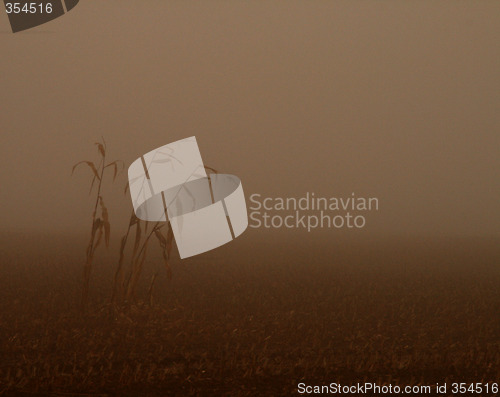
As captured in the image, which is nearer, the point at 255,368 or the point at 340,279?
the point at 255,368

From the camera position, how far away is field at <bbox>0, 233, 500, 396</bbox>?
12.8 ft

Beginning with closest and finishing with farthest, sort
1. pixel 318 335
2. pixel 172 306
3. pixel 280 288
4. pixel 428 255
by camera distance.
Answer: pixel 318 335 < pixel 172 306 < pixel 280 288 < pixel 428 255

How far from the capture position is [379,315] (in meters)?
6.18

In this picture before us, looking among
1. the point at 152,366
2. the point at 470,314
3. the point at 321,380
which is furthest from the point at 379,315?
the point at 152,366

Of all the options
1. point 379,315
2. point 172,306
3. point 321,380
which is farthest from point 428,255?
point 321,380

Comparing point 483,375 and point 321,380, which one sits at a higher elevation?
point 321,380

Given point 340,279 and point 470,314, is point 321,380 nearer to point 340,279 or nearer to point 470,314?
point 470,314

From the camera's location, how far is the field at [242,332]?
3.92m

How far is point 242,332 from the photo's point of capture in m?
5.22

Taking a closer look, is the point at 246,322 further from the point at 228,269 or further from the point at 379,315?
the point at 228,269

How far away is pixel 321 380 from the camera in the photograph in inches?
156

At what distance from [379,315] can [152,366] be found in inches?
117

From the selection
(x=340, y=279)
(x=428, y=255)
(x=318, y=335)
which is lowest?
(x=428, y=255)

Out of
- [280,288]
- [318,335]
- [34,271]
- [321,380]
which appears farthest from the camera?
[34,271]
